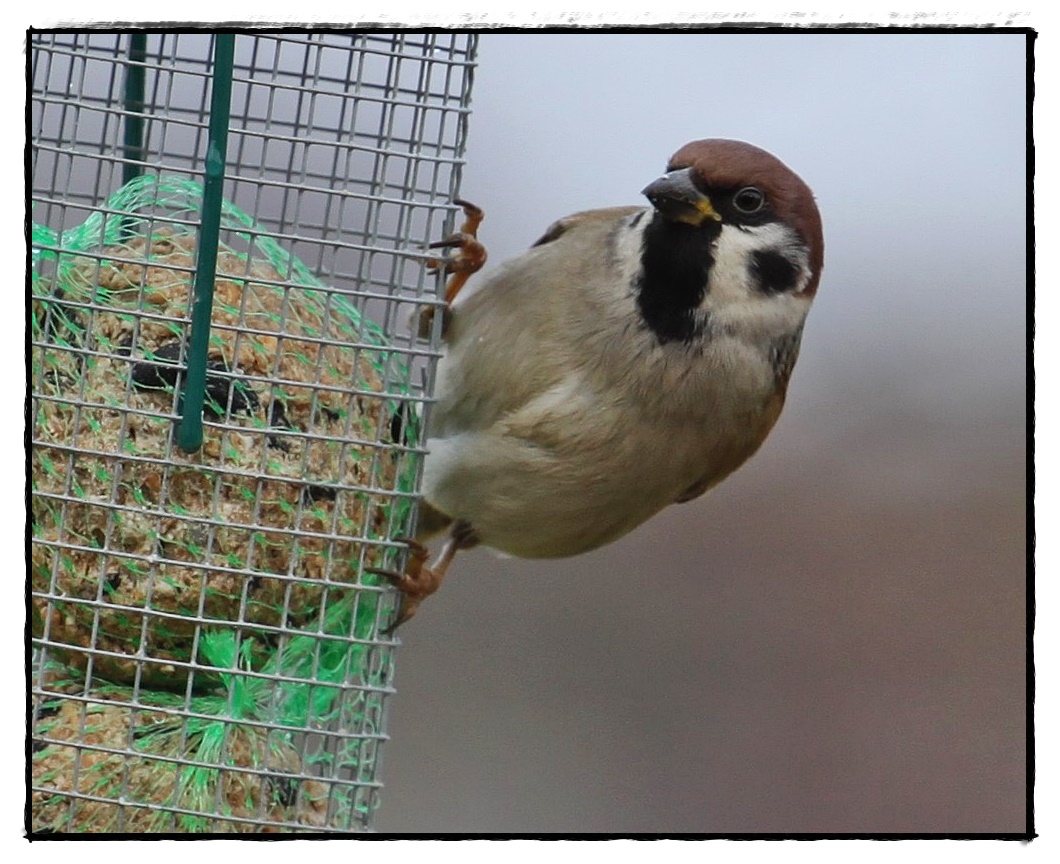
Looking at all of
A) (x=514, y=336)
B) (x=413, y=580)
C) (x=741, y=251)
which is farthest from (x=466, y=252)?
(x=413, y=580)

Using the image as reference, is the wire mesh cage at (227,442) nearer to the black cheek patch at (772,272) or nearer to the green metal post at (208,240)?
the green metal post at (208,240)

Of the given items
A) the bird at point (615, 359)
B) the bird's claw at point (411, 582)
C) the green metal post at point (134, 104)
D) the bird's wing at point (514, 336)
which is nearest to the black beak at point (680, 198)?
the bird at point (615, 359)

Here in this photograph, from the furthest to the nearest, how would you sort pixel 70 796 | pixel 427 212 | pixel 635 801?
1. pixel 635 801
2. pixel 427 212
3. pixel 70 796

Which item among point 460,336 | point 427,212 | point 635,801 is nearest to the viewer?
point 427,212

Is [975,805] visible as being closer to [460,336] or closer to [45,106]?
[460,336]

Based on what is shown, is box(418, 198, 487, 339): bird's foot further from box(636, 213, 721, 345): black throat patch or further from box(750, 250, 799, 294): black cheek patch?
box(750, 250, 799, 294): black cheek patch

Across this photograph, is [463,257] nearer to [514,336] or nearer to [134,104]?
[514,336]

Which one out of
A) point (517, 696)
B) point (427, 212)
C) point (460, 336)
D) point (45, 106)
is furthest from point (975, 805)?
point (45, 106)

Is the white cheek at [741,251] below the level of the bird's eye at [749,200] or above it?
below
